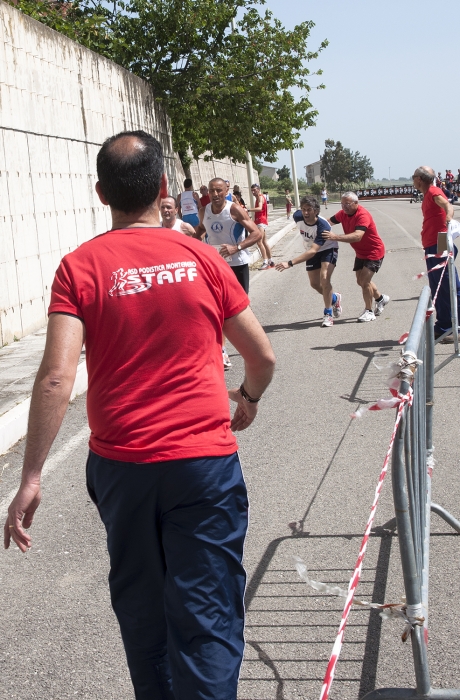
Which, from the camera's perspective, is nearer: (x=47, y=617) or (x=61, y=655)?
(x=61, y=655)

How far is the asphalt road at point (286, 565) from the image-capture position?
3.23 m

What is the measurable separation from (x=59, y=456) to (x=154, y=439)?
4.13 meters

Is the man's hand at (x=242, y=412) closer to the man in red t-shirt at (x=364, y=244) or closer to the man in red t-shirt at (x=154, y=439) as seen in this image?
the man in red t-shirt at (x=154, y=439)

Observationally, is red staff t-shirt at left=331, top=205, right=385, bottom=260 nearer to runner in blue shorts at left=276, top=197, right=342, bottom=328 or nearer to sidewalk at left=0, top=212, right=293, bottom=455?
runner in blue shorts at left=276, top=197, right=342, bottom=328

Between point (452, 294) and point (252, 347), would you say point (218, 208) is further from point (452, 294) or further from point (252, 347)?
point (252, 347)

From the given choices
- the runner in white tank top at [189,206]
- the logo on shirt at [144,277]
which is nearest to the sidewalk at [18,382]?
the logo on shirt at [144,277]

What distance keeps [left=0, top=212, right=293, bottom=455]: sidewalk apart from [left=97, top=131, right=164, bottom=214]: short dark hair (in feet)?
14.3

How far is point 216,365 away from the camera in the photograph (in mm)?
2529

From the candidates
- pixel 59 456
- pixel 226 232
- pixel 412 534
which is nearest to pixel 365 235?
pixel 226 232

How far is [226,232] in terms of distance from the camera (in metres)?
9.29

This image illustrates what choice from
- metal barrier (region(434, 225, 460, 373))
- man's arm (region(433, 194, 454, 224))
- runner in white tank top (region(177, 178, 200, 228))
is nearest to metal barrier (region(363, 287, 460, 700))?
metal barrier (region(434, 225, 460, 373))

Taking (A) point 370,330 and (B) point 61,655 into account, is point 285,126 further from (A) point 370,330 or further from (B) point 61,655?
(B) point 61,655

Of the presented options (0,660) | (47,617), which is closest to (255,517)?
(47,617)

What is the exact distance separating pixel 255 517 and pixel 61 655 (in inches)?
64.3
